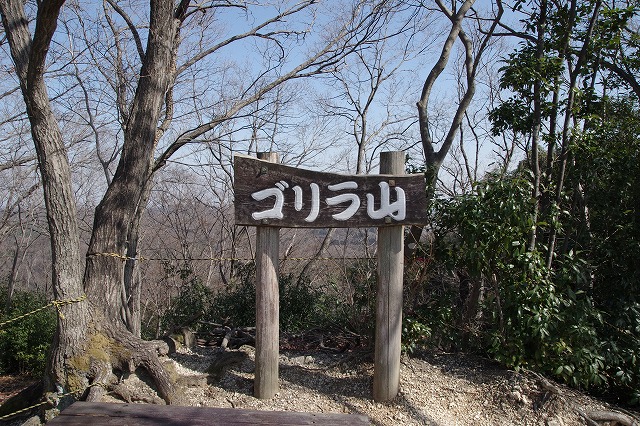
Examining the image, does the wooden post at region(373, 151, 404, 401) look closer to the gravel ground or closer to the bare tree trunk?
the gravel ground

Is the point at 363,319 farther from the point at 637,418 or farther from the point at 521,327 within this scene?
the point at 637,418

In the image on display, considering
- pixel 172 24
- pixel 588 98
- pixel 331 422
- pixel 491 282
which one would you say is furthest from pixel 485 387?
pixel 172 24

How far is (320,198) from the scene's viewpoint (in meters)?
4.11

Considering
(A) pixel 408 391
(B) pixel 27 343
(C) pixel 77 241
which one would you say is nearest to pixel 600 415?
(A) pixel 408 391

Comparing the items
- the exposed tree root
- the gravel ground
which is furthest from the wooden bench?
the exposed tree root

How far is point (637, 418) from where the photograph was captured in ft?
14.2

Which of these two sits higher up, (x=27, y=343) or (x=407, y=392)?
(x=407, y=392)

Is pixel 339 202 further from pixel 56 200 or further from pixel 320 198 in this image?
pixel 56 200

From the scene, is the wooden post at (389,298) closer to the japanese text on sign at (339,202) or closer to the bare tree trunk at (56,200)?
the japanese text on sign at (339,202)

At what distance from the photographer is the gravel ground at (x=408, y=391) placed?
4117 mm

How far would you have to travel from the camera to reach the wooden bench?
277cm

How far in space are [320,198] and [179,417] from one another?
199 centimetres

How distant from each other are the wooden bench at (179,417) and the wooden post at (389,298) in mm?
1348

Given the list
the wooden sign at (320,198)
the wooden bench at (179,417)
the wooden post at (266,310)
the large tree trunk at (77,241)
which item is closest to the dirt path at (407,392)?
the wooden post at (266,310)
